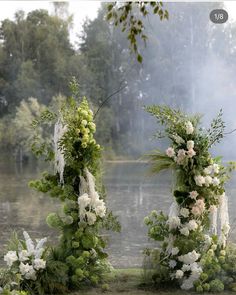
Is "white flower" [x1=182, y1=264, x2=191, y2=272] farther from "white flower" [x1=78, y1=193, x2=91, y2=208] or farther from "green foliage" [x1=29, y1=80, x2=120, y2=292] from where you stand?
"white flower" [x1=78, y1=193, x2=91, y2=208]

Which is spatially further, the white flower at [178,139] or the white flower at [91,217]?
the white flower at [178,139]

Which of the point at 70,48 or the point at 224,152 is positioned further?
the point at 70,48

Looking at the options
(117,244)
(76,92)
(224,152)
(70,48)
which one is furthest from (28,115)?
(76,92)

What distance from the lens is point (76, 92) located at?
5164 mm

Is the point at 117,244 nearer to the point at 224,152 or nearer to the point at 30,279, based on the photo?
the point at 30,279

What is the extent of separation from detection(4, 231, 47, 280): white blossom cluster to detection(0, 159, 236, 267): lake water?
3.42 ft

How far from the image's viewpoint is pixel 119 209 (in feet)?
38.8

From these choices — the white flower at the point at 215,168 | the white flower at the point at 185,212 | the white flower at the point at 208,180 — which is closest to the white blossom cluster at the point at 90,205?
the white flower at the point at 185,212

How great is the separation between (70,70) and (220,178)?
34.4m

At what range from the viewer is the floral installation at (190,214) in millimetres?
4883

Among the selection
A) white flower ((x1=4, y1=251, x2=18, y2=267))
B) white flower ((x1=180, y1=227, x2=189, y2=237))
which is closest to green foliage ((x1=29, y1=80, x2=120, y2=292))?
white flower ((x1=4, y1=251, x2=18, y2=267))

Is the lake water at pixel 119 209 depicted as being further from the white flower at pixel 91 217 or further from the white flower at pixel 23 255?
the white flower at pixel 23 255

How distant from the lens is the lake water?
25.2 ft

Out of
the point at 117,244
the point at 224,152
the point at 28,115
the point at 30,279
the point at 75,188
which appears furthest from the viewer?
the point at 224,152
